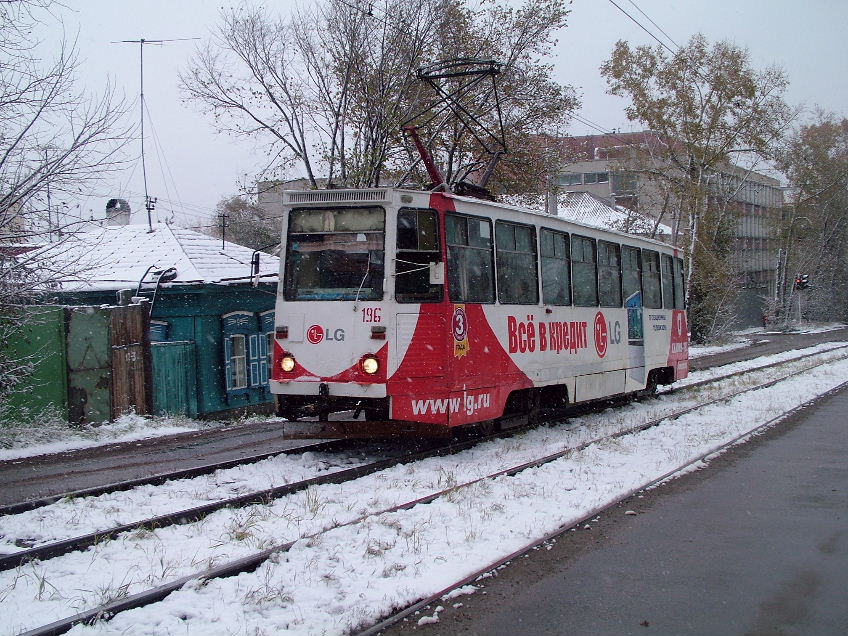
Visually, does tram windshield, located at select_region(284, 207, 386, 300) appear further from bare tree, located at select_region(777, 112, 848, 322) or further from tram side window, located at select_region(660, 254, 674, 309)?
bare tree, located at select_region(777, 112, 848, 322)

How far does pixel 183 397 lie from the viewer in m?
17.6

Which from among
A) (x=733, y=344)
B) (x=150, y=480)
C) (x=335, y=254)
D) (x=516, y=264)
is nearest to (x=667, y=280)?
(x=516, y=264)

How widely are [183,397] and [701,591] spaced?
552 inches

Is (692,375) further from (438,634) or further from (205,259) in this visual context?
(438,634)

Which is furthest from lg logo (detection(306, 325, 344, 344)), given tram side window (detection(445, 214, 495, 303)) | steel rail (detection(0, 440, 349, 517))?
Result: steel rail (detection(0, 440, 349, 517))

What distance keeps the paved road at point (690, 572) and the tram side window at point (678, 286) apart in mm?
9499

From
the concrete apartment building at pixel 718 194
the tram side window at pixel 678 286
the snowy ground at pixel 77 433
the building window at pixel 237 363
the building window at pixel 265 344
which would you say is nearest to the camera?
the snowy ground at pixel 77 433

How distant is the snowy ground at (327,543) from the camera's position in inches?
195

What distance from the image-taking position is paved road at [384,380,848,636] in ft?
16.2

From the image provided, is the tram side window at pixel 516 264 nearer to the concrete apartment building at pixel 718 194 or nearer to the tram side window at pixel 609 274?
the tram side window at pixel 609 274

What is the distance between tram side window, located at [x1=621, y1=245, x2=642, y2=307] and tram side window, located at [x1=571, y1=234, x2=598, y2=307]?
4.59ft

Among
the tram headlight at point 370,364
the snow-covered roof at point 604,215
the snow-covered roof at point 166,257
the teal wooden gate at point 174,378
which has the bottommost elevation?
the teal wooden gate at point 174,378

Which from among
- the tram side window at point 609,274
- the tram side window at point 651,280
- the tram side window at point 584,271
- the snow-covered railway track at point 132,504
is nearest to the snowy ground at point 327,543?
the snow-covered railway track at point 132,504

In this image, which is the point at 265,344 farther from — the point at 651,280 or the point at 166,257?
the point at 651,280
